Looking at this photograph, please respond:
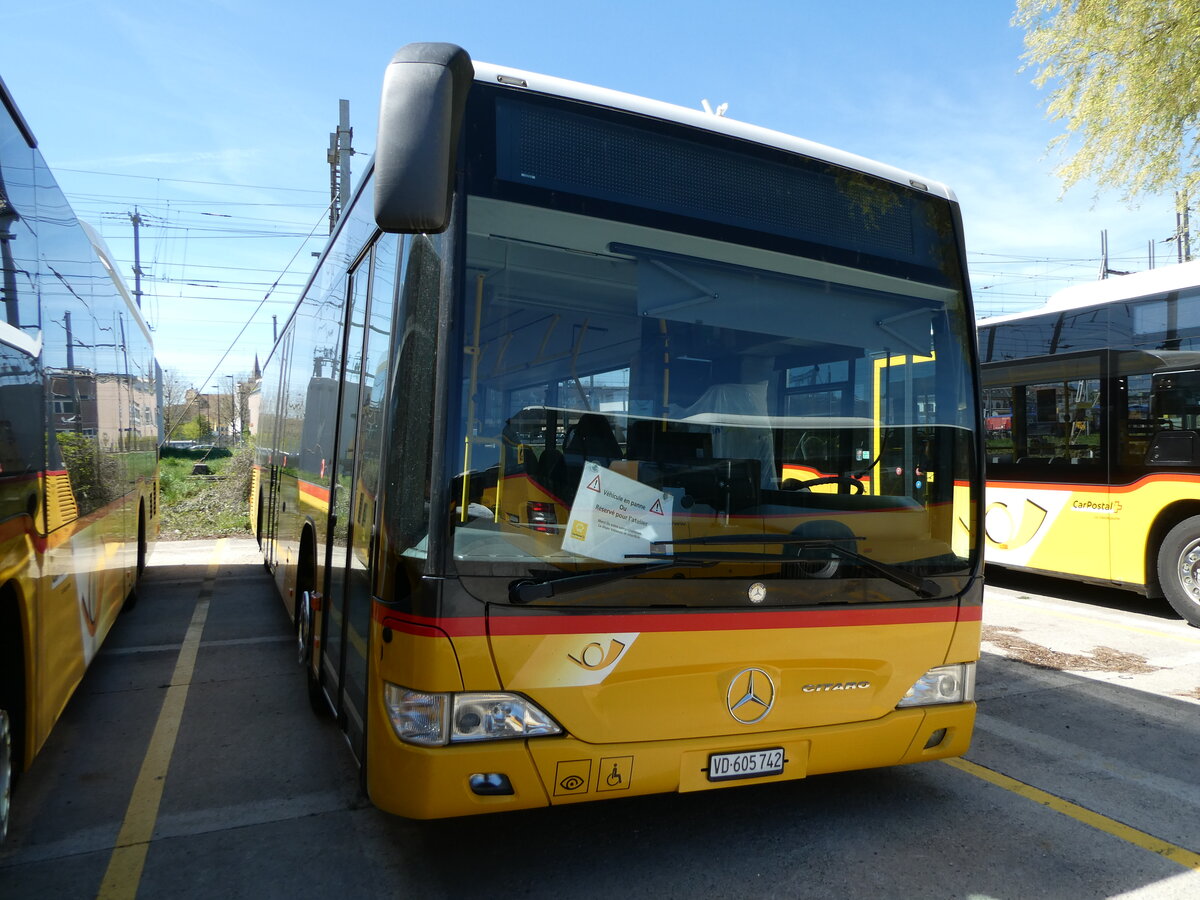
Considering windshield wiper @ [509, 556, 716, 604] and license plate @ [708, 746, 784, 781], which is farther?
license plate @ [708, 746, 784, 781]

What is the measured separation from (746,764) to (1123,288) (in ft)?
26.6

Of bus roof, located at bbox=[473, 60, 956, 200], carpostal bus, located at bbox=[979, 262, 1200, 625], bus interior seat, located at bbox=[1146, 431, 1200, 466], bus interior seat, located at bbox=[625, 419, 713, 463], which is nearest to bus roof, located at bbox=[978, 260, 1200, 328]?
carpostal bus, located at bbox=[979, 262, 1200, 625]

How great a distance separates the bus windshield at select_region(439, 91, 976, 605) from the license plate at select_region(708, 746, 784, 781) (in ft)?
1.98

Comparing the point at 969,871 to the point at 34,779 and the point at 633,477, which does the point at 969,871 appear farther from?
the point at 34,779

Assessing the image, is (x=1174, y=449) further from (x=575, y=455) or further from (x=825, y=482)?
(x=575, y=455)

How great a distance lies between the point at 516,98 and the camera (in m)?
3.06

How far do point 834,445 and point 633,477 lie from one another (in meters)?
0.99

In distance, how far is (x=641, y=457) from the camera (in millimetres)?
3139

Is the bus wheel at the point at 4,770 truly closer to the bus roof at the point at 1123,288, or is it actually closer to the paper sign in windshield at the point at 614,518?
the paper sign in windshield at the point at 614,518

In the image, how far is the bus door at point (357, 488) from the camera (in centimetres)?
330

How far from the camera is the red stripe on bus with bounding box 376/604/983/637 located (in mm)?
2801

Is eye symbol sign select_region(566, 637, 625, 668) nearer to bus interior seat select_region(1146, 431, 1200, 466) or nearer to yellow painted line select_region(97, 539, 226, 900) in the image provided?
yellow painted line select_region(97, 539, 226, 900)

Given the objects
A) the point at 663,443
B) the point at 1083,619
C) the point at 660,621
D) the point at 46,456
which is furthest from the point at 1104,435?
the point at 46,456

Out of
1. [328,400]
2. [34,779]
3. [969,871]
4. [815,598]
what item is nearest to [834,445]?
[815,598]
